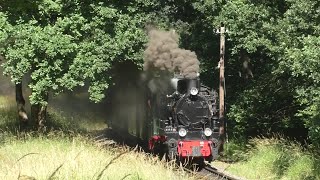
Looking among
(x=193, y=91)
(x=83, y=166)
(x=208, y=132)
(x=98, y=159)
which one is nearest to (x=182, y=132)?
(x=208, y=132)

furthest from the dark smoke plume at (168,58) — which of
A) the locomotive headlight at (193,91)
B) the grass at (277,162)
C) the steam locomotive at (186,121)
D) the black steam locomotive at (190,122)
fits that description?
the grass at (277,162)

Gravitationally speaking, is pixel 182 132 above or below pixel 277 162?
above

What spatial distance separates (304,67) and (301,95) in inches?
98.0

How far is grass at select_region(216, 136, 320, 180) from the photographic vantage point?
14734mm

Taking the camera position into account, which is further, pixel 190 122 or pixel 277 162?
pixel 190 122

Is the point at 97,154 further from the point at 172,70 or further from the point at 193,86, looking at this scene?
the point at 172,70

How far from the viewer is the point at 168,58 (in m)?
20.8

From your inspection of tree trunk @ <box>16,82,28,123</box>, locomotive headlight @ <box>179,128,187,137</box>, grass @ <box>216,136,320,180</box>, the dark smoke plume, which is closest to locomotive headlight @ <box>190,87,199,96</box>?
locomotive headlight @ <box>179,128,187,137</box>

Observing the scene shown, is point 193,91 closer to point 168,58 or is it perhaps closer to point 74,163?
point 168,58

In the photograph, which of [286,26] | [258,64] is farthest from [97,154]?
[258,64]

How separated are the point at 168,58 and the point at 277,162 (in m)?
6.90

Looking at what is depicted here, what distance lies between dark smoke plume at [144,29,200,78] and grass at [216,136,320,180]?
3.98 meters

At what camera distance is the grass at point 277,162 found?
48.3 feet

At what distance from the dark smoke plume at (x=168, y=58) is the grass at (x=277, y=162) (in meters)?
3.98
